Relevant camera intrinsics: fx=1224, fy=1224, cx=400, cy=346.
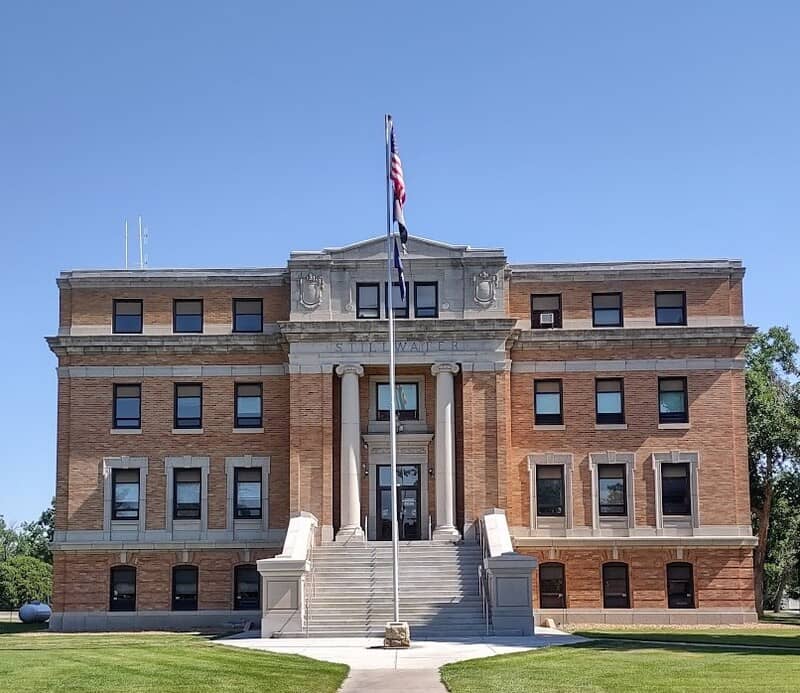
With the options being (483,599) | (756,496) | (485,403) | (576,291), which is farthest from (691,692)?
(756,496)

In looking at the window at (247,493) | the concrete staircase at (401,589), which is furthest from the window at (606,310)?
the window at (247,493)

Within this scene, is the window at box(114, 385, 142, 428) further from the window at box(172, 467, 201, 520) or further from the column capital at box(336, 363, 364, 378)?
the column capital at box(336, 363, 364, 378)

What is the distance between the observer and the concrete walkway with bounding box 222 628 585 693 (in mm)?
22812

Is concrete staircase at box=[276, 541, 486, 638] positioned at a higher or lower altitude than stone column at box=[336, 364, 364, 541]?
lower

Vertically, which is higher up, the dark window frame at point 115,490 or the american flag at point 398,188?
the american flag at point 398,188

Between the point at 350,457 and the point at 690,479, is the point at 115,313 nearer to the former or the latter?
the point at 350,457

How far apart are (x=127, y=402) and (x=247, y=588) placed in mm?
7927

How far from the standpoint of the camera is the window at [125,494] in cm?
4322

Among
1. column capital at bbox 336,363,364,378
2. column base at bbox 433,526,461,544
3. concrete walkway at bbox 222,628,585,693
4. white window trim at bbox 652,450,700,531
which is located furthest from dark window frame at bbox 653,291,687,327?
concrete walkway at bbox 222,628,585,693

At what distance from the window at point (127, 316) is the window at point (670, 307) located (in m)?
18.7

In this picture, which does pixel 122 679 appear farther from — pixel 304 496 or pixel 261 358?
pixel 261 358

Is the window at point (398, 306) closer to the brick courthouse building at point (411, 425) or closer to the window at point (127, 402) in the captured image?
the brick courthouse building at point (411, 425)

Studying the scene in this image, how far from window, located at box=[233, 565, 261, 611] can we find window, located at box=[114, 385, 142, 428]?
664 centimetres

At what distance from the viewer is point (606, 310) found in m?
44.0
